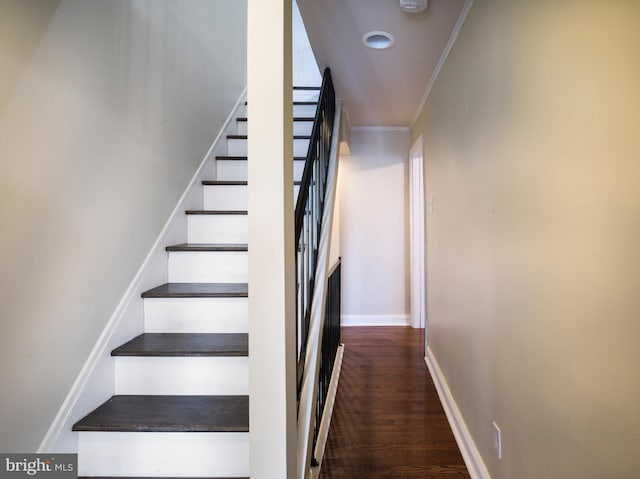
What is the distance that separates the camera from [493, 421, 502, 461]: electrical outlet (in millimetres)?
1360

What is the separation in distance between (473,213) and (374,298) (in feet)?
8.24

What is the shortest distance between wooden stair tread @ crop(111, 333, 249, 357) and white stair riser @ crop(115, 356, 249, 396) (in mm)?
30

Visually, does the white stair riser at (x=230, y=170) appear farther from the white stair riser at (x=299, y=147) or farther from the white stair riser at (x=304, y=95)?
the white stair riser at (x=304, y=95)

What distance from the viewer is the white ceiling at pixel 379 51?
1741 millimetres

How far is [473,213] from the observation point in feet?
5.52

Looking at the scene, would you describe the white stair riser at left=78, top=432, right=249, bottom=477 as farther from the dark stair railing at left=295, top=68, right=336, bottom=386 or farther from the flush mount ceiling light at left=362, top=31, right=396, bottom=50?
the flush mount ceiling light at left=362, top=31, right=396, bottom=50

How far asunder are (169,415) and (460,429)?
160 centimetres

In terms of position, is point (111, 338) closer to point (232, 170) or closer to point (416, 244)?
point (232, 170)

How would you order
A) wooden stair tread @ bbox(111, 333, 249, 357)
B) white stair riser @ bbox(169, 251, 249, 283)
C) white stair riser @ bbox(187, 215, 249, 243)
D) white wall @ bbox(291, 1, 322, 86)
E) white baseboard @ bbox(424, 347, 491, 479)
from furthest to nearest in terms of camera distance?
1. white wall @ bbox(291, 1, 322, 86)
2. white stair riser @ bbox(187, 215, 249, 243)
3. white stair riser @ bbox(169, 251, 249, 283)
4. white baseboard @ bbox(424, 347, 491, 479)
5. wooden stair tread @ bbox(111, 333, 249, 357)

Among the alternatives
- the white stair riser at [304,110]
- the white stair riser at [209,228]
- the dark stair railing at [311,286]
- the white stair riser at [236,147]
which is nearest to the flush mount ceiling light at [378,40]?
the dark stair railing at [311,286]

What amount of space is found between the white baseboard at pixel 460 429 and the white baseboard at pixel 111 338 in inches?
→ 70.4

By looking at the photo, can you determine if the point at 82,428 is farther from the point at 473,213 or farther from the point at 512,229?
the point at 473,213

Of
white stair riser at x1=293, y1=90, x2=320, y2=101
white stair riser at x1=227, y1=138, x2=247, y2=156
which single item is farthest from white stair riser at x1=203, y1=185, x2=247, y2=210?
white stair riser at x1=293, y1=90, x2=320, y2=101

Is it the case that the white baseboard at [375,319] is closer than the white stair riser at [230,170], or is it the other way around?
the white stair riser at [230,170]
